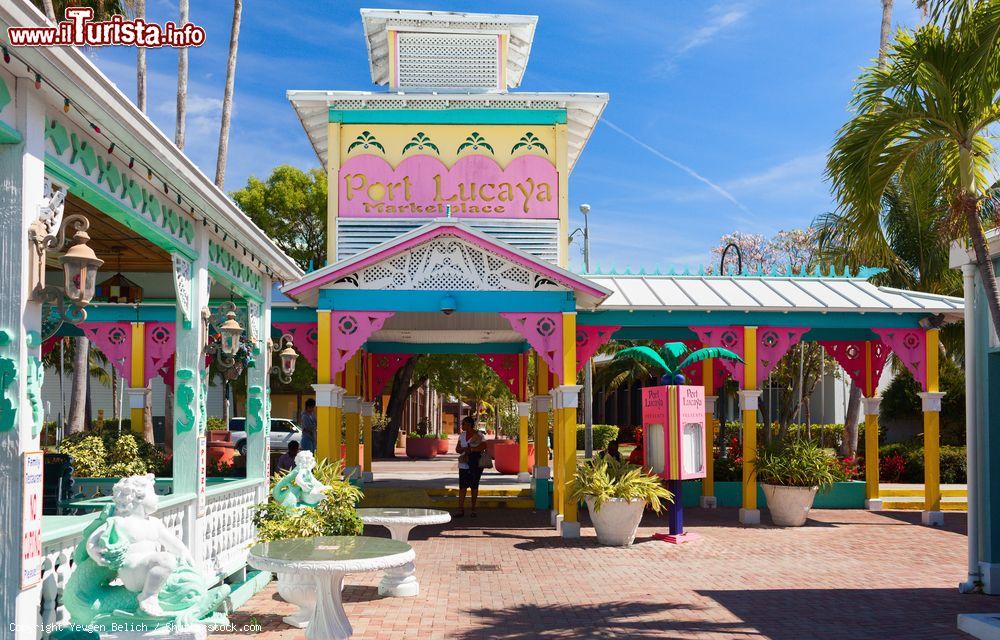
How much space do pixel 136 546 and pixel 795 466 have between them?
38.3ft

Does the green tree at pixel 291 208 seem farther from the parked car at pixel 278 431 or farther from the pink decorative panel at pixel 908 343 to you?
the pink decorative panel at pixel 908 343

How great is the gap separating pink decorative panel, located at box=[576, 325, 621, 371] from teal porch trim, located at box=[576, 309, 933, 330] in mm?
120

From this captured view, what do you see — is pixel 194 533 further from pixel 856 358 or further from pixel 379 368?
pixel 856 358

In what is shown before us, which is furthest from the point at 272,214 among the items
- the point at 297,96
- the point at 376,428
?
the point at 297,96

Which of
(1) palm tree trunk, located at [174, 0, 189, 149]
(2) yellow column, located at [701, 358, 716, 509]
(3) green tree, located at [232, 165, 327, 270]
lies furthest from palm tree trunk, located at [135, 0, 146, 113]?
(2) yellow column, located at [701, 358, 716, 509]

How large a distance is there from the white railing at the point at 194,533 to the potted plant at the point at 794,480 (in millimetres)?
8363

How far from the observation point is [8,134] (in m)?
4.67

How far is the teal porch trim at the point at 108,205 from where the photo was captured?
17.7 ft

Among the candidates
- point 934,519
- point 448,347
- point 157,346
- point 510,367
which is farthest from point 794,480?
point 157,346

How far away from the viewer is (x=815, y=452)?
1473 centimetres

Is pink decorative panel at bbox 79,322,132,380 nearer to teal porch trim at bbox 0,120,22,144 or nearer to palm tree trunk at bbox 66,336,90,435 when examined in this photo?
A: palm tree trunk at bbox 66,336,90,435

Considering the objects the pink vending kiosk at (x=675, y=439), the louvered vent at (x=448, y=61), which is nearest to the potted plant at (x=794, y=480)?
the pink vending kiosk at (x=675, y=439)

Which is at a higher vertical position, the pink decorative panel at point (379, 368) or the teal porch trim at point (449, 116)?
the teal porch trim at point (449, 116)

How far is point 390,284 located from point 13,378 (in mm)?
8400
